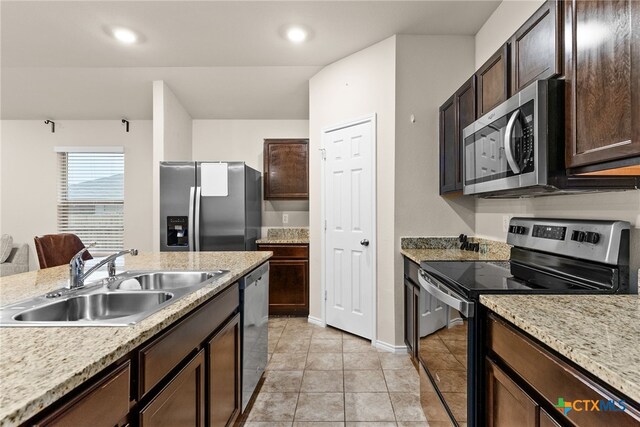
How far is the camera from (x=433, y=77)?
2.87m

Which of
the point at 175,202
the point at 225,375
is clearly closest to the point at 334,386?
the point at 225,375

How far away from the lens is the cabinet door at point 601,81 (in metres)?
0.98

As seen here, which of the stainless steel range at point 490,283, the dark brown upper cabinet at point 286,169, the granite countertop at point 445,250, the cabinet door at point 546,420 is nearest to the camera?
the cabinet door at point 546,420

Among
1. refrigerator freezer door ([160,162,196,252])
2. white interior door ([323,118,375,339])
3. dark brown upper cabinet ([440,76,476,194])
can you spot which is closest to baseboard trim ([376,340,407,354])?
white interior door ([323,118,375,339])

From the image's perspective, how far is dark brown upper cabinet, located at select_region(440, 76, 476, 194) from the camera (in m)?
2.21

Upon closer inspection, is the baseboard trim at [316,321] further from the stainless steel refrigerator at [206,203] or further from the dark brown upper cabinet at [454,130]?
the dark brown upper cabinet at [454,130]

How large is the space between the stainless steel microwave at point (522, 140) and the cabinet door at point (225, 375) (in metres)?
1.55

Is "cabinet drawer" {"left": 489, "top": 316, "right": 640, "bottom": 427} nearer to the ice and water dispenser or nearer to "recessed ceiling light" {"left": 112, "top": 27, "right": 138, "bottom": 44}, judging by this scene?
the ice and water dispenser

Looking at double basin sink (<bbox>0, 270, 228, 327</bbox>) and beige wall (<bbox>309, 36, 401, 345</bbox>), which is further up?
beige wall (<bbox>309, 36, 401, 345</bbox>)

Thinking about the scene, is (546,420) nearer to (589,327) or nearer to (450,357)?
(589,327)

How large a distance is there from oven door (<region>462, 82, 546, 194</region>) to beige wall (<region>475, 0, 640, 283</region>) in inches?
15.4

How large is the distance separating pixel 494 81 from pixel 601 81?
0.84 metres

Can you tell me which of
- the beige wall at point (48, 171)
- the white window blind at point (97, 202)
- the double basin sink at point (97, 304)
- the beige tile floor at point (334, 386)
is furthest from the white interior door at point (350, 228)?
the white window blind at point (97, 202)

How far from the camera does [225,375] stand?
5.13 ft
